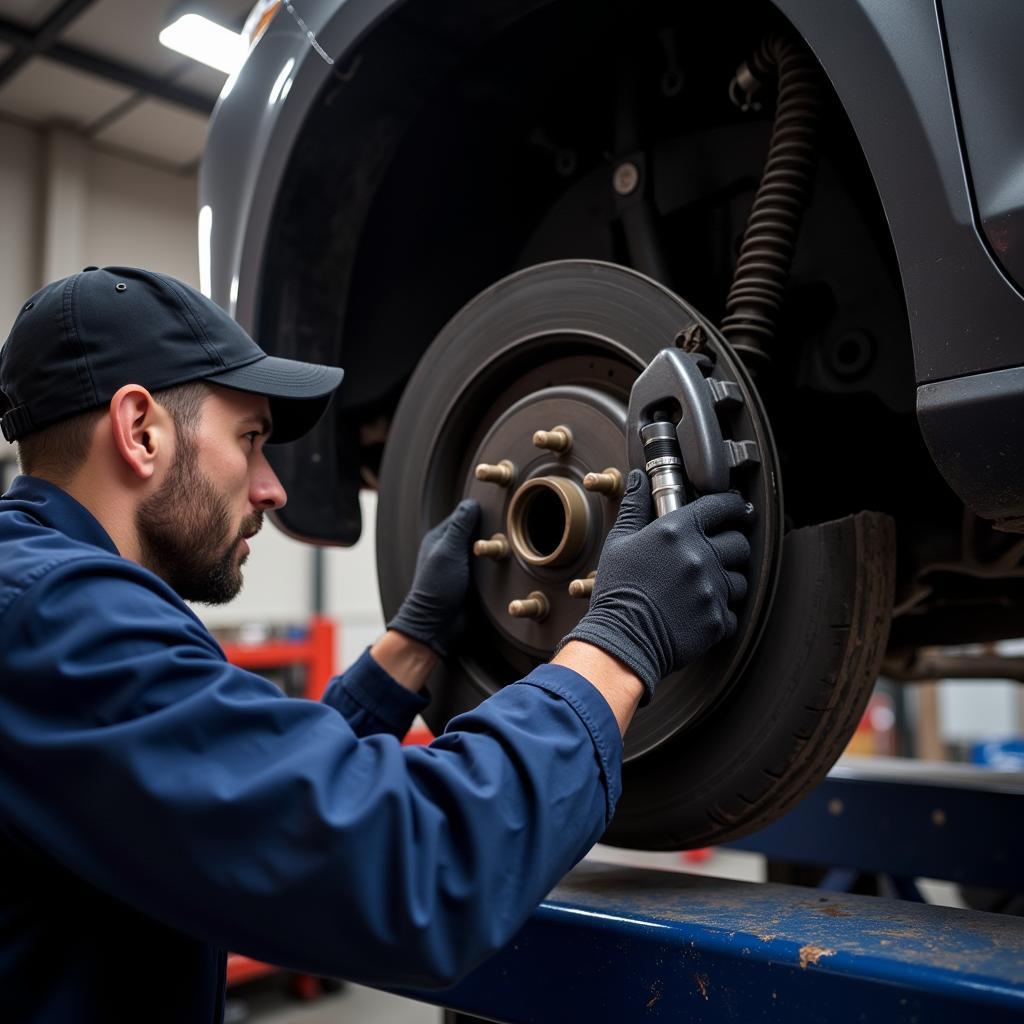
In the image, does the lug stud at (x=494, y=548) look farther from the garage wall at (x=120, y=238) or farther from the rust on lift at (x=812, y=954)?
the garage wall at (x=120, y=238)

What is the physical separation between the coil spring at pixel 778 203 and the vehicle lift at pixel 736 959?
1.55ft

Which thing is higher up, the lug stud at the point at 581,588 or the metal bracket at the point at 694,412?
Result: the metal bracket at the point at 694,412

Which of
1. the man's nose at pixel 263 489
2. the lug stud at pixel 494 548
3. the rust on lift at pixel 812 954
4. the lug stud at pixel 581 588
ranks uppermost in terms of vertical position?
the man's nose at pixel 263 489

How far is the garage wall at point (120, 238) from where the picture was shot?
16.8ft

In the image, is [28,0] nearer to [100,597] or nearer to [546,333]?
[546,333]

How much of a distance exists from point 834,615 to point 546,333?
39 cm

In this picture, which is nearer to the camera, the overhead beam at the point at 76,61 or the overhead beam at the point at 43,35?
the overhead beam at the point at 43,35

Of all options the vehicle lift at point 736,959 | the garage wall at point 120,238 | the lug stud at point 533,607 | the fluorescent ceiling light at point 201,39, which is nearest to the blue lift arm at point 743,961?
the vehicle lift at point 736,959

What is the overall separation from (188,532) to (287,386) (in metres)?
0.17

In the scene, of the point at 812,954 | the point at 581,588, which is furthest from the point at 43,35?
the point at 812,954

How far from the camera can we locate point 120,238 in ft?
18.1

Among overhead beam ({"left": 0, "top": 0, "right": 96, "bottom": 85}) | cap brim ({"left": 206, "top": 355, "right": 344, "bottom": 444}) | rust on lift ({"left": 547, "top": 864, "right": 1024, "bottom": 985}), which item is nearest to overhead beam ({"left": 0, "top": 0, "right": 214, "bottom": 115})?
overhead beam ({"left": 0, "top": 0, "right": 96, "bottom": 85})

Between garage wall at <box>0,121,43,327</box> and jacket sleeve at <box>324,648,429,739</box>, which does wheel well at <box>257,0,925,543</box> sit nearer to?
jacket sleeve at <box>324,648,429,739</box>

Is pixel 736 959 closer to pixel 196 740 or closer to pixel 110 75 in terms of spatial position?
pixel 196 740
